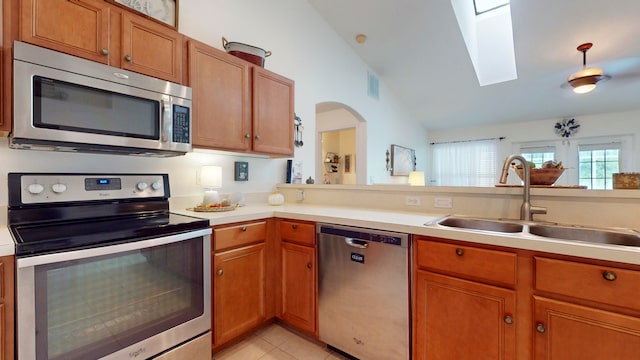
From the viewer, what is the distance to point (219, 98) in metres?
1.91

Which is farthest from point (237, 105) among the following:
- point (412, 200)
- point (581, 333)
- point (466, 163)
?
point (466, 163)

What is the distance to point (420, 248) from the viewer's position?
1377 mm

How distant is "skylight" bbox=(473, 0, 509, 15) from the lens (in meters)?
3.85

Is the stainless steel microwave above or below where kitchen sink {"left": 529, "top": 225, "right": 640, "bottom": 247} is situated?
above

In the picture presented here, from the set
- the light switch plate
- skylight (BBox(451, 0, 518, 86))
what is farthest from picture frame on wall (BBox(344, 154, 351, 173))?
the light switch plate

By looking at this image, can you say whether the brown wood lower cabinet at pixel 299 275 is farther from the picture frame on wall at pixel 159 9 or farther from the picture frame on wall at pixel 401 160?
the picture frame on wall at pixel 401 160

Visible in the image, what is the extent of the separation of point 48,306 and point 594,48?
5421mm

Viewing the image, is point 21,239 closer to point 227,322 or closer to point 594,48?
point 227,322

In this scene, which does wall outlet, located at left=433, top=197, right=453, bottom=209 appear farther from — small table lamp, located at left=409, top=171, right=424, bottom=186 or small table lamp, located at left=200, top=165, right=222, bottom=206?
small table lamp, located at left=409, top=171, right=424, bottom=186

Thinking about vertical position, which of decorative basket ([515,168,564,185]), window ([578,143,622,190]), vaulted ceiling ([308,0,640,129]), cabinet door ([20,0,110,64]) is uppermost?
vaulted ceiling ([308,0,640,129])

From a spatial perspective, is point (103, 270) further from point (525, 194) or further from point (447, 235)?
point (525, 194)

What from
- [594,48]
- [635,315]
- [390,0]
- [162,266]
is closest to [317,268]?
[162,266]

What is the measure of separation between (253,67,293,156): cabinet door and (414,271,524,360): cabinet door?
4.96 feet

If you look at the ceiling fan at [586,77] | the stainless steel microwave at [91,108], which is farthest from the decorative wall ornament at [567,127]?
the stainless steel microwave at [91,108]
